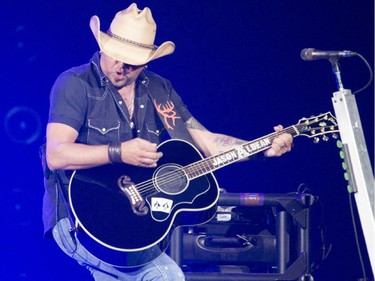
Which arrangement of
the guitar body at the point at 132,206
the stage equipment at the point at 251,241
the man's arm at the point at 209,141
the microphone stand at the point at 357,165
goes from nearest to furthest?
the microphone stand at the point at 357,165 → the guitar body at the point at 132,206 → the man's arm at the point at 209,141 → the stage equipment at the point at 251,241

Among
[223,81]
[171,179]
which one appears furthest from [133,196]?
[223,81]

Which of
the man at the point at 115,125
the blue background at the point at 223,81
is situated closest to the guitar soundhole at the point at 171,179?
the man at the point at 115,125

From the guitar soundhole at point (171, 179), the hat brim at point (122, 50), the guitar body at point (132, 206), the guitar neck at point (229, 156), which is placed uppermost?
the hat brim at point (122, 50)

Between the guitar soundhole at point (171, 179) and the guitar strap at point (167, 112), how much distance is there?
0.29 meters

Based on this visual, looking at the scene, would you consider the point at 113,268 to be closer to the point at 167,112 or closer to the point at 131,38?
the point at 167,112

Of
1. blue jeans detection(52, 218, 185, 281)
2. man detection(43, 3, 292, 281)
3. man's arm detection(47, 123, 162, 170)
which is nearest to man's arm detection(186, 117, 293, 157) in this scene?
man detection(43, 3, 292, 281)

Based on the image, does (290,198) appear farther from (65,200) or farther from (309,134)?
(65,200)

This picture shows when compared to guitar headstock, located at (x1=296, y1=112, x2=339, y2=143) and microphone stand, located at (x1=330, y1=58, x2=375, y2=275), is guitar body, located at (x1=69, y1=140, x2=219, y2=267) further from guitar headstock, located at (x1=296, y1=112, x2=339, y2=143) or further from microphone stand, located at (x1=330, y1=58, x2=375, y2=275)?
microphone stand, located at (x1=330, y1=58, x2=375, y2=275)

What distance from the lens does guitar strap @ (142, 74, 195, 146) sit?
4.33 metres

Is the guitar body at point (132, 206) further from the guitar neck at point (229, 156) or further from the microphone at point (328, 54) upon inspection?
the microphone at point (328, 54)

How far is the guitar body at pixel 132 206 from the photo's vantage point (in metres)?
3.83

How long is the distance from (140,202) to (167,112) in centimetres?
65

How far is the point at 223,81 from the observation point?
599 cm

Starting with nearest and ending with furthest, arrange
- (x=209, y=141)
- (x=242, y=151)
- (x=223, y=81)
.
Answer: (x=242, y=151)
(x=209, y=141)
(x=223, y=81)
